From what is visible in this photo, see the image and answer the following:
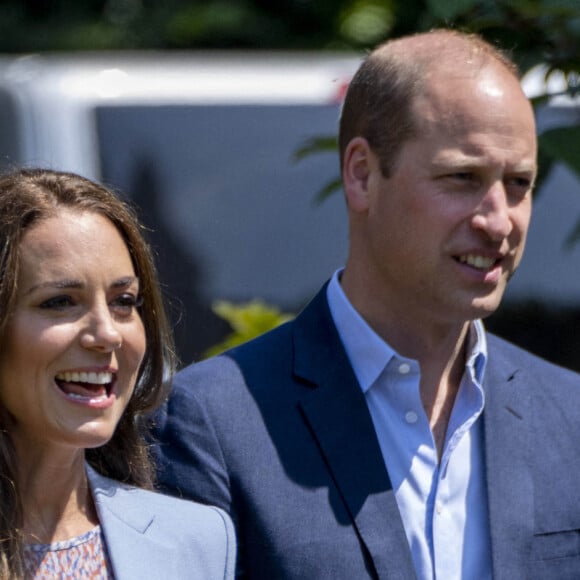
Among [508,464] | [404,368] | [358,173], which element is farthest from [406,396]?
[358,173]

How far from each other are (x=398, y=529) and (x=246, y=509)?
314mm

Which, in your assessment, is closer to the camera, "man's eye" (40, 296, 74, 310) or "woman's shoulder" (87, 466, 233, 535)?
"man's eye" (40, 296, 74, 310)

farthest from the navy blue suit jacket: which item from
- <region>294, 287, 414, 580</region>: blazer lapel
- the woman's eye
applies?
the woman's eye

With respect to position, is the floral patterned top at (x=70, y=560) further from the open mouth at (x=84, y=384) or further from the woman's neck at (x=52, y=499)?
the open mouth at (x=84, y=384)

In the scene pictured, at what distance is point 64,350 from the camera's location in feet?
9.71

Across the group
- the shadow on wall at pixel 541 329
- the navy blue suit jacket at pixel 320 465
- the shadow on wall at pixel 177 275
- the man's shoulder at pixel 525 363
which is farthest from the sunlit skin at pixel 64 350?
the shadow on wall at pixel 541 329

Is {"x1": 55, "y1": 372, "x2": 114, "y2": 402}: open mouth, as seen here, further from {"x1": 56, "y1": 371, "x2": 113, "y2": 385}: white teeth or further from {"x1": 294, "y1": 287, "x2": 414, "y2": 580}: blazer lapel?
{"x1": 294, "y1": 287, "x2": 414, "y2": 580}: blazer lapel

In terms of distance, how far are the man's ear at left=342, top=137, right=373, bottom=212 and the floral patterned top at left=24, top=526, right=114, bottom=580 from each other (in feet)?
3.13

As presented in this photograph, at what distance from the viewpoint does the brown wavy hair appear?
296 cm

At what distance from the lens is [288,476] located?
3328mm

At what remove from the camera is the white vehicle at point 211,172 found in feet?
17.5

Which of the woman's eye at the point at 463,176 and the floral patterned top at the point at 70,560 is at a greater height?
the woman's eye at the point at 463,176

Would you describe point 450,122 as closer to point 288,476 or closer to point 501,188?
point 501,188

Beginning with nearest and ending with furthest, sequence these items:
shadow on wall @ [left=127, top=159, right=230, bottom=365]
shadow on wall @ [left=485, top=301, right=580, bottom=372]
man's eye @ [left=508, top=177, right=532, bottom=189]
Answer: man's eye @ [left=508, top=177, right=532, bottom=189] < shadow on wall @ [left=127, top=159, right=230, bottom=365] < shadow on wall @ [left=485, top=301, right=580, bottom=372]
